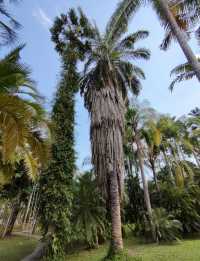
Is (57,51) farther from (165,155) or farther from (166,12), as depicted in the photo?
(165,155)

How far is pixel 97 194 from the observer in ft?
46.6

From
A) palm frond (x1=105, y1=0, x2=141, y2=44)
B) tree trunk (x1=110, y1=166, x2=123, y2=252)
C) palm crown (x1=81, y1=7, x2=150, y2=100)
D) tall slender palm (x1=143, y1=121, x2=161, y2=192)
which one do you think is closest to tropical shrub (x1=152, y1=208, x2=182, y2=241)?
tall slender palm (x1=143, y1=121, x2=161, y2=192)

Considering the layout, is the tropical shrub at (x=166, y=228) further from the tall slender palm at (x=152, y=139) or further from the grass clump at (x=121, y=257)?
the grass clump at (x=121, y=257)

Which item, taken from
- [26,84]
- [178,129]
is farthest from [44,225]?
[178,129]

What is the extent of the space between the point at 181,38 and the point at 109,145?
5.32 metres

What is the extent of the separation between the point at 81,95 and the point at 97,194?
612 cm

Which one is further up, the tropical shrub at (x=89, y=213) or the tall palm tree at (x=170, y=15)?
the tall palm tree at (x=170, y=15)

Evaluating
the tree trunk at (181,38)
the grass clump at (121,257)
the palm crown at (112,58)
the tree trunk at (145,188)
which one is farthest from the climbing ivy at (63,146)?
the tree trunk at (145,188)

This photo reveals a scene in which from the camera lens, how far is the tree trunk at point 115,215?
9.40 m

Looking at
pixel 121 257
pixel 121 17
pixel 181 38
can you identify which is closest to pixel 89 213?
pixel 121 257

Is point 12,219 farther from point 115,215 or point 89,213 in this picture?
point 115,215

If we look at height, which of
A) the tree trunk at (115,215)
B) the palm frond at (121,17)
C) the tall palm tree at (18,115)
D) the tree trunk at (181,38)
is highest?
the palm frond at (121,17)

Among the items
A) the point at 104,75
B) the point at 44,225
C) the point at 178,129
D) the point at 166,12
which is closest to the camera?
the point at 166,12

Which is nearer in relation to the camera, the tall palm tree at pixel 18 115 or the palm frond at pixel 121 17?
the tall palm tree at pixel 18 115
